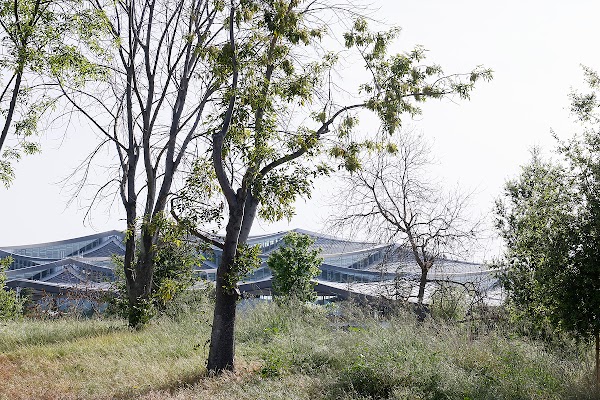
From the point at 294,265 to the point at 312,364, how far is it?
9.78 meters

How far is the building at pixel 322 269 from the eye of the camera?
63.9ft

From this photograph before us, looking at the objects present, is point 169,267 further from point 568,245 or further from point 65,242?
point 65,242

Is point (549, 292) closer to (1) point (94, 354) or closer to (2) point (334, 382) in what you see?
(2) point (334, 382)

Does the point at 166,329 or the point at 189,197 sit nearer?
the point at 189,197

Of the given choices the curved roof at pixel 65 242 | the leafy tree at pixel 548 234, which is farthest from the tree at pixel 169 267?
the curved roof at pixel 65 242

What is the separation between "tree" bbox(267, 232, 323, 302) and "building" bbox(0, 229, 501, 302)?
610 millimetres

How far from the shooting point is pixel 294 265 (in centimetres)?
1975

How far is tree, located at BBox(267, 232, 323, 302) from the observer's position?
19719 millimetres

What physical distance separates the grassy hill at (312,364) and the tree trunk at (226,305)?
33 centimetres

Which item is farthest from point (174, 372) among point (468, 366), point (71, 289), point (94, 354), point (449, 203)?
point (71, 289)

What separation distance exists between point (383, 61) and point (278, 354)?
17.1ft

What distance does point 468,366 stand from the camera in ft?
31.8

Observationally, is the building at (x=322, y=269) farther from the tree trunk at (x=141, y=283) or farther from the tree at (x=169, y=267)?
the tree trunk at (x=141, y=283)

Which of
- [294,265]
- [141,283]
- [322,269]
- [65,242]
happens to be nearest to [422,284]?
[294,265]
